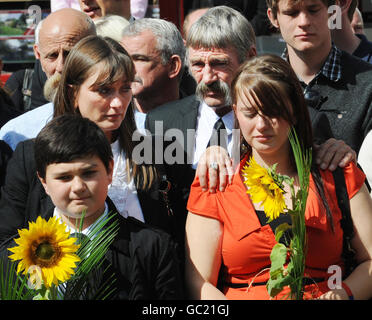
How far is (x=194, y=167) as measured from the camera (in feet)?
11.6

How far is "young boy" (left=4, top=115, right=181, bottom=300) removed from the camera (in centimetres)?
276

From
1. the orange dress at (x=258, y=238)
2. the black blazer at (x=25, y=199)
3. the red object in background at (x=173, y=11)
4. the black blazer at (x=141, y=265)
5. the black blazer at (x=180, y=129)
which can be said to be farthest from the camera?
the red object in background at (x=173, y=11)

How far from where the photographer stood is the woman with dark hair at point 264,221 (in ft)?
9.41

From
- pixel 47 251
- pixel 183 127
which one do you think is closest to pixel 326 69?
pixel 183 127

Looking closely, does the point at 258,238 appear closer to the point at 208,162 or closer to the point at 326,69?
the point at 208,162

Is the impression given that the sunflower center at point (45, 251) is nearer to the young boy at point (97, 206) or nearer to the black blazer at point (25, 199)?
the young boy at point (97, 206)

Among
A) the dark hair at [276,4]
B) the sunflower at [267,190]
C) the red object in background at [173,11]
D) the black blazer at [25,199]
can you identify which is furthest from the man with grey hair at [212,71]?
the red object in background at [173,11]

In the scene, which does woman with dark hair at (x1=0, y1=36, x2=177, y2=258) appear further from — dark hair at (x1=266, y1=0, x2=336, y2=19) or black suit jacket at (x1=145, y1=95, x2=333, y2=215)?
dark hair at (x1=266, y1=0, x2=336, y2=19)

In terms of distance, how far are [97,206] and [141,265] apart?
0.90ft

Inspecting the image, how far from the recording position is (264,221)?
2.89 metres

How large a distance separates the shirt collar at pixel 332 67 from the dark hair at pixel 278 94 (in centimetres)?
86

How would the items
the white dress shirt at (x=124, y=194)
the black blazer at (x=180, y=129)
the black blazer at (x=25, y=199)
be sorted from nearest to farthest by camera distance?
the black blazer at (x=25, y=199) → the white dress shirt at (x=124, y=194) → the black blazer at (x=180, y=129)

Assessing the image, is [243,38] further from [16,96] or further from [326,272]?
[16,96]

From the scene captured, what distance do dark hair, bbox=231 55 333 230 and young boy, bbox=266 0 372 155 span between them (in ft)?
2.40
